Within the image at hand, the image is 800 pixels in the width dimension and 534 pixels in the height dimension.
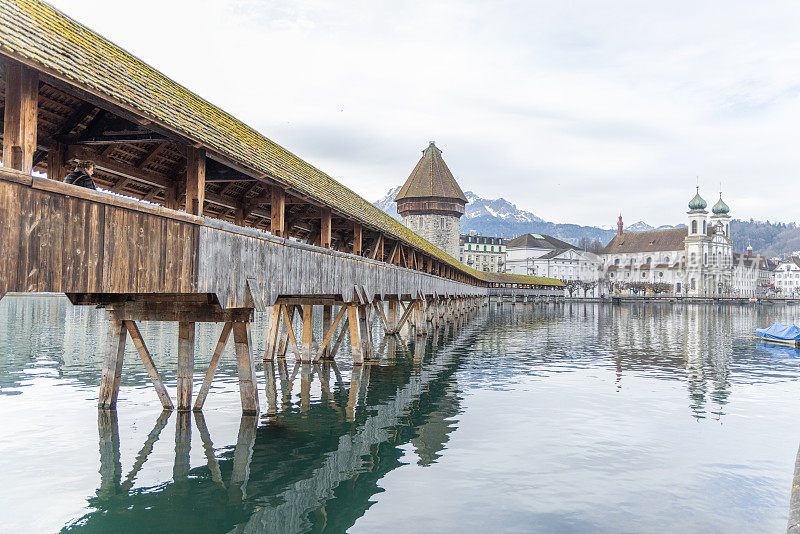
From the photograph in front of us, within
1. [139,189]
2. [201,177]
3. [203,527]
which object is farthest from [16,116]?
Result: [139,189]

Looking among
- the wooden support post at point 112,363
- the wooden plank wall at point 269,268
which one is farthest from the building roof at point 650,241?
the wooden support post at point 112,363

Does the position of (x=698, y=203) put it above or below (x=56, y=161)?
above

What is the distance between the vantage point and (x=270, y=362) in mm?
20875

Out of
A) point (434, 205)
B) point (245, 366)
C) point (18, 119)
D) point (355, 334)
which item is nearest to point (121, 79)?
point (18, 119)

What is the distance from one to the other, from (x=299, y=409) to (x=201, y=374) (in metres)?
6.25

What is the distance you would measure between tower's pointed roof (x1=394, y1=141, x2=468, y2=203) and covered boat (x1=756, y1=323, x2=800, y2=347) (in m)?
36.9

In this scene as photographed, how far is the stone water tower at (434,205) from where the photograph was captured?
65.6 metres

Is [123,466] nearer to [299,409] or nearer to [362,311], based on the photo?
[299,409]

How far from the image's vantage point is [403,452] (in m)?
11.0

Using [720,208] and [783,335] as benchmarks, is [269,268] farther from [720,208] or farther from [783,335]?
[720,208]

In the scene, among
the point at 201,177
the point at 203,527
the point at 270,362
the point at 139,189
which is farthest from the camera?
the point at 270,362

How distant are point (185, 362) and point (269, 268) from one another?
2602mm

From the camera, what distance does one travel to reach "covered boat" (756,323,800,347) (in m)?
32.2

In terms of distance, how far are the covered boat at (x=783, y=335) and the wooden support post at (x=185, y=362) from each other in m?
32.5
